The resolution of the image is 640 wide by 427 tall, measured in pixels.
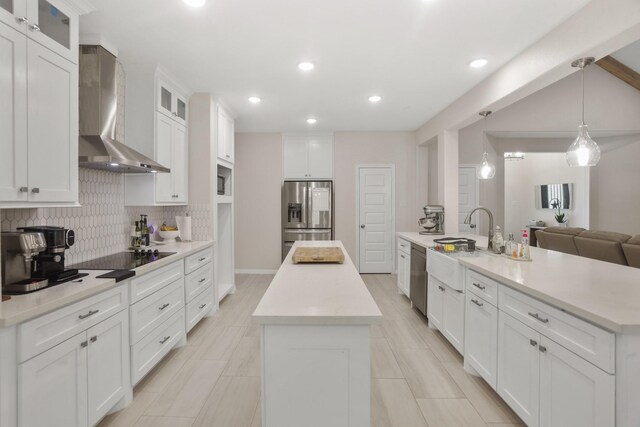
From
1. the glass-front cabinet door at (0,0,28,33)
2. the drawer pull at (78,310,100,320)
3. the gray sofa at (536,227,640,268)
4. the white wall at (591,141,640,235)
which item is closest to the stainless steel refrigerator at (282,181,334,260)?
the gray sofa at (536,227,640,268)

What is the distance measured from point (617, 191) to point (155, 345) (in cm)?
792

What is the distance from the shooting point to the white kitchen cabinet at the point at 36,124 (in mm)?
1439

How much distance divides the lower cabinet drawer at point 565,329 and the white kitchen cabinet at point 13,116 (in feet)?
8.79

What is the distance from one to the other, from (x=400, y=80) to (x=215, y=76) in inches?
77.7

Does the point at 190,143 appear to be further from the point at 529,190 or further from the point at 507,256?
the point at 529,190

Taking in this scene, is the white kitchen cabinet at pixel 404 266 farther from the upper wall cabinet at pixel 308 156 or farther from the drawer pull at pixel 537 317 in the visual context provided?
the drawer pull at pixel 537 317

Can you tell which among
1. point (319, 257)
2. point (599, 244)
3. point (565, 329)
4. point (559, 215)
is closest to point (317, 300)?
point (319, 257)

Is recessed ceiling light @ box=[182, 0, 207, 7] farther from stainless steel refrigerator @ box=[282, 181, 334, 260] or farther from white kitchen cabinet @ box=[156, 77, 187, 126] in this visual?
stainless steel refrigerator @ box=[282, 181, 334, 260]

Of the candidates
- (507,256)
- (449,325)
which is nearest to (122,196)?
(449,325)

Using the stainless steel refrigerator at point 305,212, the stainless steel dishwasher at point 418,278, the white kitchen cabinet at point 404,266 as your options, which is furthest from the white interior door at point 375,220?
the stainless steel dishwasher at point 418,278

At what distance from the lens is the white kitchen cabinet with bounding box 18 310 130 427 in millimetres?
1310

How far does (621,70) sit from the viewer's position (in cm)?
468

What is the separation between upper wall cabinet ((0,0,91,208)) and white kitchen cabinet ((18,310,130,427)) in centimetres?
76

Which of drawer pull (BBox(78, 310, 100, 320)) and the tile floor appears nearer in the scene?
drawer pull (BBox(78, 310, 100, 320))
